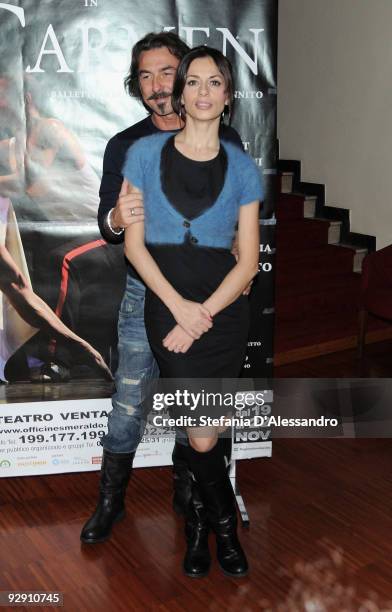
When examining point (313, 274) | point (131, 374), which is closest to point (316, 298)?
point (313, 274)

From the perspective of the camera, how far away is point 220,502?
2.30 meters

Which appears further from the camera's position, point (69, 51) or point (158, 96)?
point (69, 51)

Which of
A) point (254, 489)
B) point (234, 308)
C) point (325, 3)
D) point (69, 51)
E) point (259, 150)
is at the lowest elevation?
point (254, 489)

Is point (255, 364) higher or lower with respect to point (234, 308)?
lower

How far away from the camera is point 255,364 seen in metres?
2.99

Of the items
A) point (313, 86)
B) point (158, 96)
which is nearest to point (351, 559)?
point (158, 96)

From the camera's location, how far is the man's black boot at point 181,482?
8.90ft

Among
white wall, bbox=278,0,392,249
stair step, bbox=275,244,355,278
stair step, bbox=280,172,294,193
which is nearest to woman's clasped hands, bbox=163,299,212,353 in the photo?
stair step, bbox=275,244,355,278

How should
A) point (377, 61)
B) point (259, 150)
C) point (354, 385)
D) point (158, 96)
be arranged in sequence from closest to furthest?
point (158, 96) → point (259, 150) → point (354, 385) → point (377, 61)

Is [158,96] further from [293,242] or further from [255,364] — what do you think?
[293,242]

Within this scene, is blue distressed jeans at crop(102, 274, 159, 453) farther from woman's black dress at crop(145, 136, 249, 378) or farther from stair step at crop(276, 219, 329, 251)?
stair step at crop(276, 219, 329, 251)

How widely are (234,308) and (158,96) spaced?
2.66 feet

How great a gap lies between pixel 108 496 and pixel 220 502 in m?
0.51

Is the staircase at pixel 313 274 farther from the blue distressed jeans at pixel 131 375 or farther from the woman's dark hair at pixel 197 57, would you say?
the woman's dark hair at pixel 197 57
